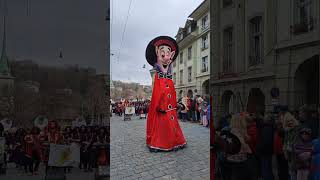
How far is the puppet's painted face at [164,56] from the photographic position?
259cm

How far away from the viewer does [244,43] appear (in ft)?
8.25

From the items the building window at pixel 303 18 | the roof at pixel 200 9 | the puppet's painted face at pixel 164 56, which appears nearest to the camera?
the building window at pixel 303 18

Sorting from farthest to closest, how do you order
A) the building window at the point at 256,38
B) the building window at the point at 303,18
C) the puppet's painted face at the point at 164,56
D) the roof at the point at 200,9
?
1. the roof at the point at 200,9
2. the puppet's painted face at the point at 164,56
3. the building window at the point at 256,38
4. the building window at the point at 303,18

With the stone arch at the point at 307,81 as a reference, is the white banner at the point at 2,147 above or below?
below

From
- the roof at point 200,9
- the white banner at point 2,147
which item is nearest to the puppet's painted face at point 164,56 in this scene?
the roof at point 200,9

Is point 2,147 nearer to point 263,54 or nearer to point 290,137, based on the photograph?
point 263,54

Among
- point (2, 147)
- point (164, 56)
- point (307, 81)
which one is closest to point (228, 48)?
point (164, 56)

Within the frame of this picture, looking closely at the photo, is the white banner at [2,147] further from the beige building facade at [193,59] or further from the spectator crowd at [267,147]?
the spectator crowd at [267,147]

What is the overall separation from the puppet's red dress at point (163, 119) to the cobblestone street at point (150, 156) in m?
0.05

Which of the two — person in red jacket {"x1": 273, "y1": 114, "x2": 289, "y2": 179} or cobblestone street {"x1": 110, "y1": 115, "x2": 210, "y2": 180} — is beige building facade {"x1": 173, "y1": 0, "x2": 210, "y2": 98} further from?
person in red jacket {"x1": 273, "y1": 114, "x2": 289, "y2": 179}

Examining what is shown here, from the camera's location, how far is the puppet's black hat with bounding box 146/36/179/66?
2.58 meters

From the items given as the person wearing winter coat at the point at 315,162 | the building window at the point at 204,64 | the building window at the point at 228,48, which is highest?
the building window at the point at 228,48

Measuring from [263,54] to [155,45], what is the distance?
0.80 meters

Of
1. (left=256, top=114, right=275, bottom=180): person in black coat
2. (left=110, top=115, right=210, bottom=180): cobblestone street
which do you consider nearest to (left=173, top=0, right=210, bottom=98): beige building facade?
(left=110, top=115, right=210, bottom=180): cobblestone street
